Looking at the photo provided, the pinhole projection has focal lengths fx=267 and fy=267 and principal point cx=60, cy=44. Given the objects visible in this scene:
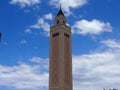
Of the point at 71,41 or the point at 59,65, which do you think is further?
the point at 71,41

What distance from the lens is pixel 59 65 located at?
9369cm

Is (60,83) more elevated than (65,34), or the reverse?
(65,34)

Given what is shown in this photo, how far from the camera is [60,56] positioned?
94250mm

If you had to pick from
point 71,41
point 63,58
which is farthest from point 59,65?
point 71,41

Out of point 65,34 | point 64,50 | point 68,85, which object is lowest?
point 68,85

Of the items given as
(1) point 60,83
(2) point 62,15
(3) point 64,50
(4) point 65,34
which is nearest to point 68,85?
(1) point 60,83

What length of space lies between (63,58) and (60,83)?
9.09 m

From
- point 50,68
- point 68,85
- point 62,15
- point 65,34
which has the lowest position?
point 68,85

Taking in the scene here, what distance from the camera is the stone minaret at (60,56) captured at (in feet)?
305

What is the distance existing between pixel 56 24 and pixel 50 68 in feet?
56.4

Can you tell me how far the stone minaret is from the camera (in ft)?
305

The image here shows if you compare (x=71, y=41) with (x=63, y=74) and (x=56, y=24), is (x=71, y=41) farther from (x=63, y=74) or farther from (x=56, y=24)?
(x=63, y=74)

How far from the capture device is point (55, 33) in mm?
99688

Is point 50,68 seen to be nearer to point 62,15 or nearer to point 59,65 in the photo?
point 59,65
